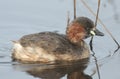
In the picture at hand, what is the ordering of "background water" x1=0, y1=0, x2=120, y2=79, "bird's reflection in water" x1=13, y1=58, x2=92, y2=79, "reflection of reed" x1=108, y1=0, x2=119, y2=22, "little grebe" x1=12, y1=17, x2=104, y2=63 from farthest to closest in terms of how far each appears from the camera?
"reflection of reed" x1=108, y1=0, x2=119, y2=22, "background water" x1=0, y1=0, x2=120, y2=79, "little grebe" x1=12, y1=17, x2=104, y2=63, "bird's reflection in water" x1=13, y1=58, x2=92, y2=79

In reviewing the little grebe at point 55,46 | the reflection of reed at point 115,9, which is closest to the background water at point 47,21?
the reflection of reed at point 115,9

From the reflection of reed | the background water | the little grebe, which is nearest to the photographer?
the little grebe

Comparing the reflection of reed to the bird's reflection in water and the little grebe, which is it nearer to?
the little grebe

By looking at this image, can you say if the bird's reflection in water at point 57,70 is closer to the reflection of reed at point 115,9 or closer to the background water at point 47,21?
the background water at point 47,21

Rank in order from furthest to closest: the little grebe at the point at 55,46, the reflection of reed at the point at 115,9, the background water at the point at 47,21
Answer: the reflection of reed at the point at 115,9, the background water at the point at 47,21, the little grebe at the point at 55,46

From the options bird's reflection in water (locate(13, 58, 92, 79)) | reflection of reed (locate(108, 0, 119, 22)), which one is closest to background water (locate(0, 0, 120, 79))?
reflection of reed (locate(108, 0, 119, 22))

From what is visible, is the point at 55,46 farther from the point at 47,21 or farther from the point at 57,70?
the point at 47,21

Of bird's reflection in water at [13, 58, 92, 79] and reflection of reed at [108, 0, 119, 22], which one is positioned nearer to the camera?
bird's reflection in water at [13, 58, 92, 79]
